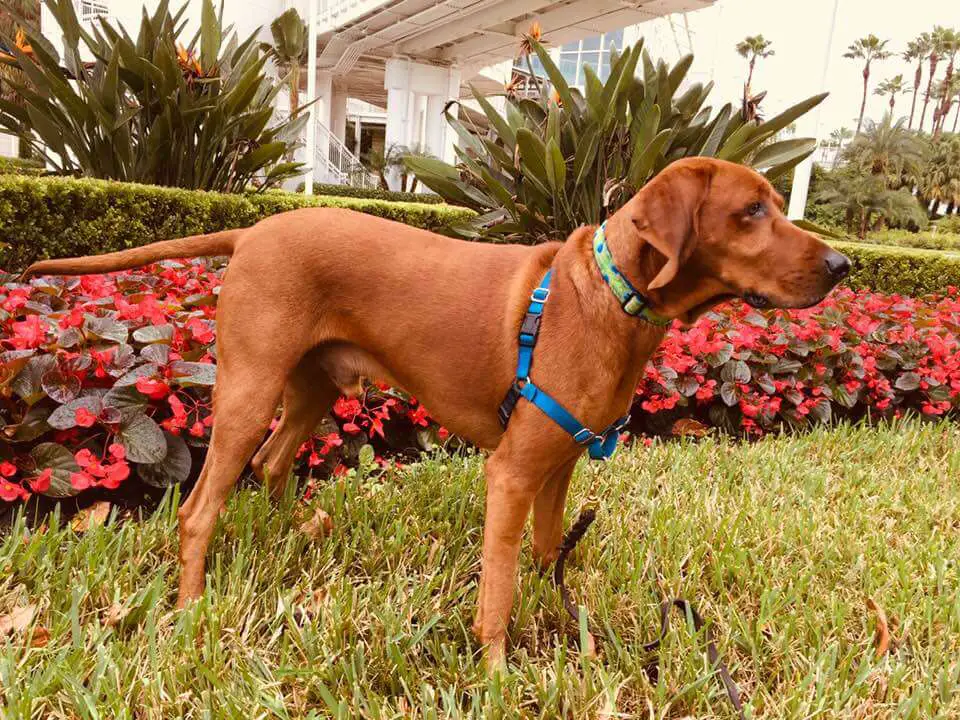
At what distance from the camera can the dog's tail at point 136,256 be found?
2086 mm

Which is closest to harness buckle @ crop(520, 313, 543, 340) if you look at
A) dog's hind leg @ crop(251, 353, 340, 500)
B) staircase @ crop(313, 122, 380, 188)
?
dog's hind leg @ crop(251, 353, 340, 500)

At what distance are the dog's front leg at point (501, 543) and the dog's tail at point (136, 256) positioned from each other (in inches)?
43.4

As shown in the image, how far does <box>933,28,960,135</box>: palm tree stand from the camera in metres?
66.8

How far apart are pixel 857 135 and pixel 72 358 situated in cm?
4777

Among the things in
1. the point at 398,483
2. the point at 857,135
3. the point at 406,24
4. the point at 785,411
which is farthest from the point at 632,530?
the point at 857,135

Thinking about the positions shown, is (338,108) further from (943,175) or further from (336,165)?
(943,175)

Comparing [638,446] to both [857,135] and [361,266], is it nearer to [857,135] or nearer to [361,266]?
[361,266]

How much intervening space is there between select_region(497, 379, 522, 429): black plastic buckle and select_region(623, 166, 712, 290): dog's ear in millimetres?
468

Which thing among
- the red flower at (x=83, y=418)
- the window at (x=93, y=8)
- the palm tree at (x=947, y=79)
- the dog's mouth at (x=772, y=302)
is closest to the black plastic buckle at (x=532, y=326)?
the dog's mouth at (x=772, y=302)

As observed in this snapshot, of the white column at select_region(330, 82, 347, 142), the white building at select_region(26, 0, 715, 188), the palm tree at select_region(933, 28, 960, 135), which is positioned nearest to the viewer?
the white building at select_region(26, 0, 715, 188)

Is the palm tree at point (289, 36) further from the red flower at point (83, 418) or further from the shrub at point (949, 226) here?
the shrub at point (949, 226)

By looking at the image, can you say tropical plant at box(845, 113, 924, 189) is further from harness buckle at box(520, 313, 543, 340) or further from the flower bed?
harness buckle at box(520, 313, 543, 340)

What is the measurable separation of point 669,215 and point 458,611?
1.33 metres

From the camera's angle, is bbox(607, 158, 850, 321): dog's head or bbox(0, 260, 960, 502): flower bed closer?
bbox(607, 158, 850, 321): dog's head
